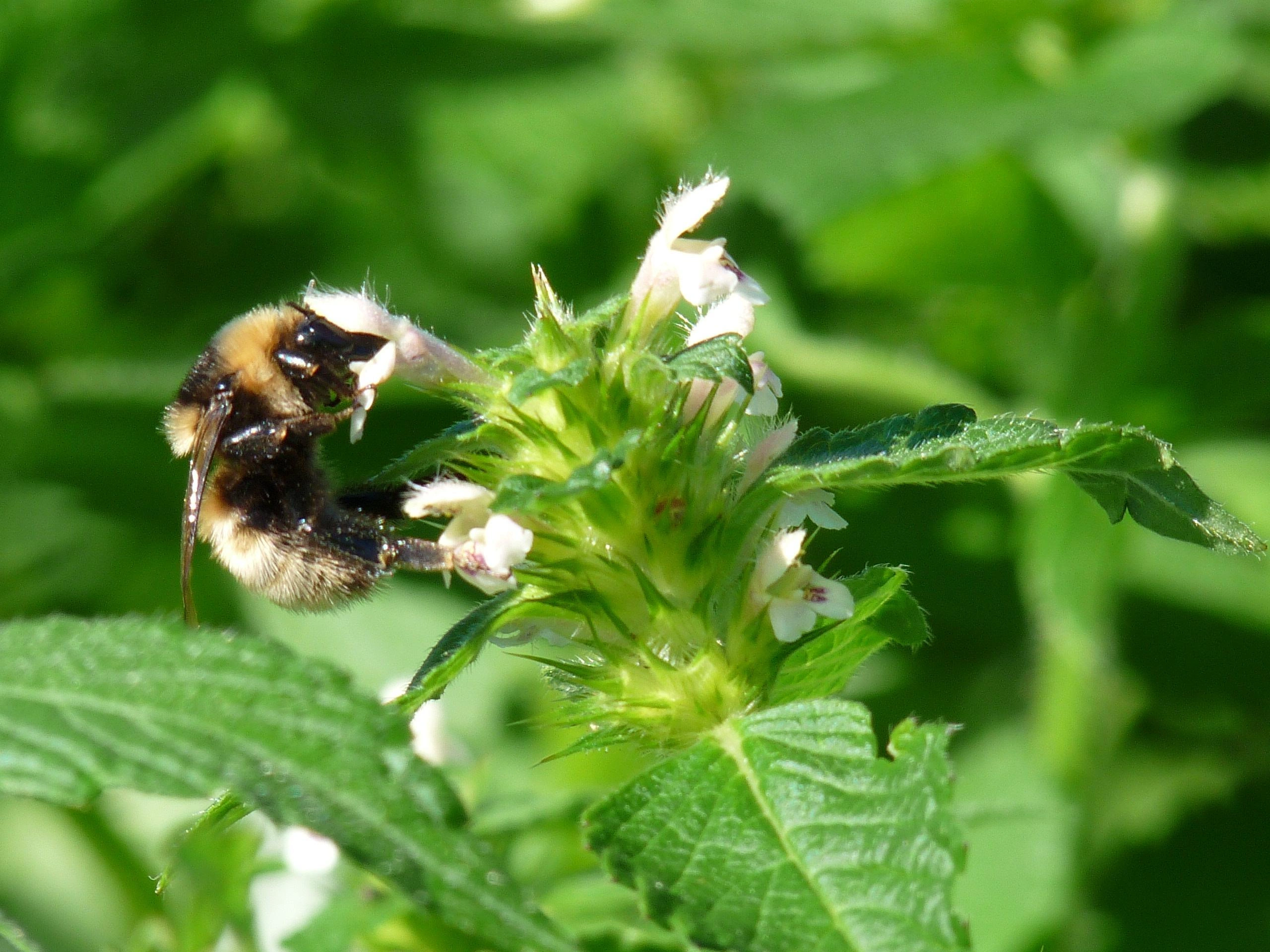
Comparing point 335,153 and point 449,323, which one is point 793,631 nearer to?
point 449,323

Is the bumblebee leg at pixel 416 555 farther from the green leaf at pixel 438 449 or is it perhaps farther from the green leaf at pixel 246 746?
the green leaf at pixel 246 746

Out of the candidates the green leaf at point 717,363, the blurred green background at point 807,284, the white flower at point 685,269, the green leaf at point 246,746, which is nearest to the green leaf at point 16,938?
the green leaf at point 246,746

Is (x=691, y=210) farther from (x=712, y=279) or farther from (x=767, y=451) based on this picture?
(x=767, y=451)

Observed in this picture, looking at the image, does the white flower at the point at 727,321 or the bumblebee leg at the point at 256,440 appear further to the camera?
the bumblebee leg at the point at 256,440

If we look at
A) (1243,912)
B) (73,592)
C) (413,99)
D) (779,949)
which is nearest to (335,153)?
(413,99)

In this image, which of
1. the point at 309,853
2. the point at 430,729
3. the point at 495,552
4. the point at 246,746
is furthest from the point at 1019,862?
the point at 246,746

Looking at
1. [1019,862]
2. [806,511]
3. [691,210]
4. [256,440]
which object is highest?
[691,210]
